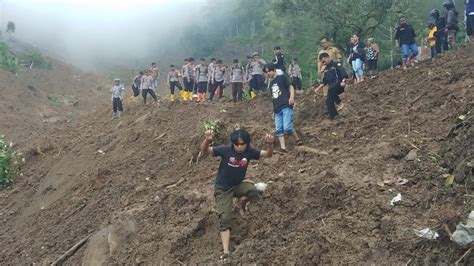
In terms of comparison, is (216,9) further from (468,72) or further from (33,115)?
(468,72)

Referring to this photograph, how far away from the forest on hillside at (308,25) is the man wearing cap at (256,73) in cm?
762

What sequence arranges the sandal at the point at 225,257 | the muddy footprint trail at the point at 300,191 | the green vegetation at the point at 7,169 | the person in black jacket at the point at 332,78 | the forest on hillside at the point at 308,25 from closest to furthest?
1. the muddy footprint trail at the point at 300,191
2. the sandal at the point at 225,257
3. the person in black jacket at the point at 332,78
4. the green vegetation at the point at 7,169
5. the forest on hillside at the point at 308,25

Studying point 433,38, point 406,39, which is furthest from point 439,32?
point 406,39

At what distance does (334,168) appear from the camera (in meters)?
6.71

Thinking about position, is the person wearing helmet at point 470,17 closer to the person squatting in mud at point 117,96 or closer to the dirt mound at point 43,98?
the person squatting in mud at point 117,96

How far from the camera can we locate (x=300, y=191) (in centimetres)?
652

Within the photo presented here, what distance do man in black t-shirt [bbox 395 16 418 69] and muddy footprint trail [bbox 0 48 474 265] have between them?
2.72 ft

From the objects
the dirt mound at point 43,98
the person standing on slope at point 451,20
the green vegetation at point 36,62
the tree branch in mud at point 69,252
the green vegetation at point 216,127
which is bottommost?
the dirt mound at point 43,98

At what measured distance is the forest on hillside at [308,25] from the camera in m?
20.6

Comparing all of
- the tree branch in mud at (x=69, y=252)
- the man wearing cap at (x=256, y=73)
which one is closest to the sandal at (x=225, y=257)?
the tree branch in mud at (x=69, y=252)

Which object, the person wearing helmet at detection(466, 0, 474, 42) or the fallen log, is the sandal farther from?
the person wearing helmet at detection(466, 0, 474, 42)

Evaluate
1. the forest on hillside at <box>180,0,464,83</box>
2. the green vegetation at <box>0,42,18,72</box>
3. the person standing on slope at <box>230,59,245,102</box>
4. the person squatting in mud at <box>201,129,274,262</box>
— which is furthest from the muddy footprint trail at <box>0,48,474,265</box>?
the green vegetation at <box>0,42,18,72</box>

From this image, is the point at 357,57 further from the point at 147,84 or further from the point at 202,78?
the point at 147,84

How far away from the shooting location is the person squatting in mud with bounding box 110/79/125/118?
16875 mm
